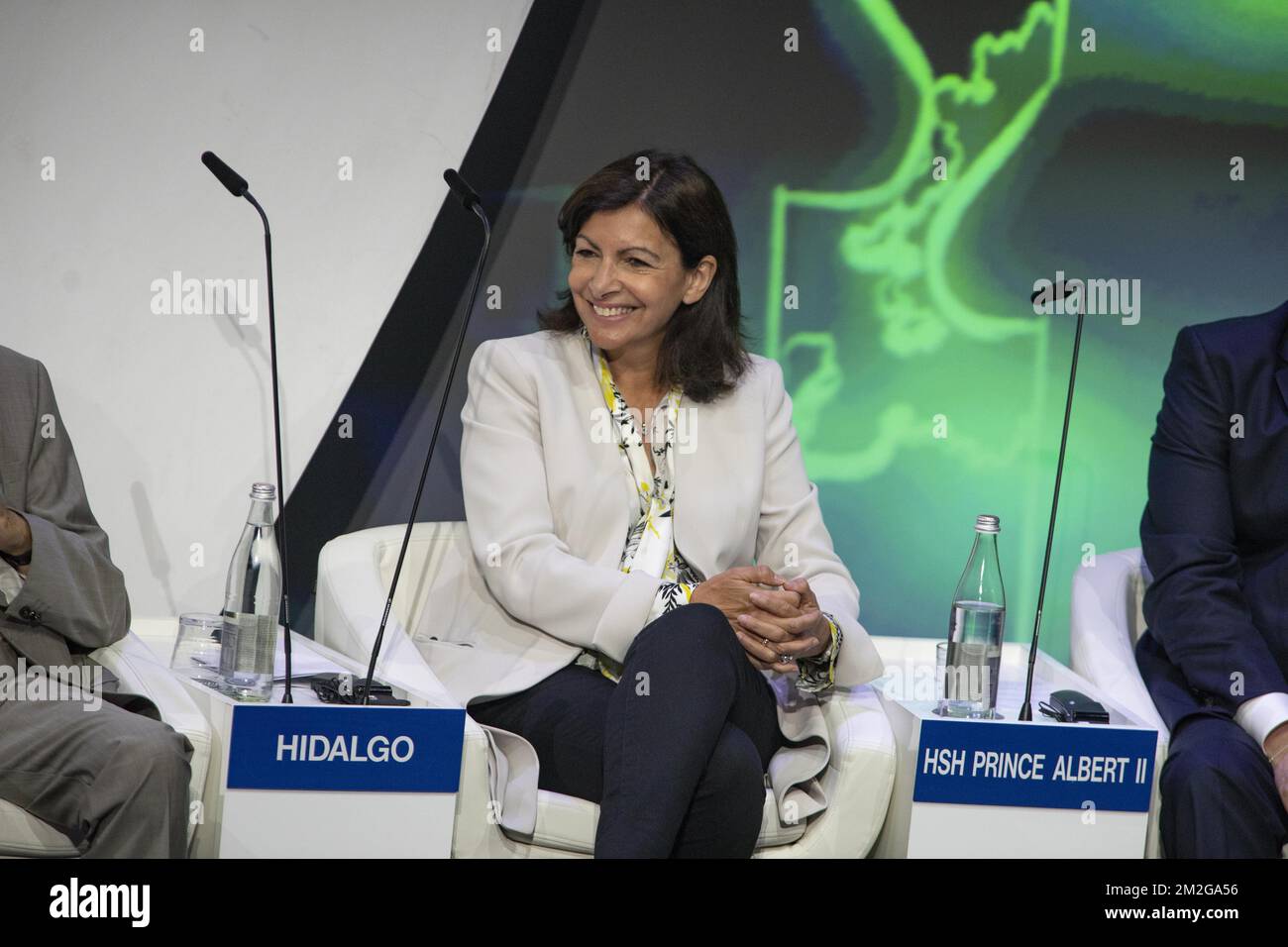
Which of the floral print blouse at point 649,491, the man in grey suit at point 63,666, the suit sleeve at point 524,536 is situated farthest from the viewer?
the floral print blouse at point 649,491

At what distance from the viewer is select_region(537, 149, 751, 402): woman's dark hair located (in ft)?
9.78

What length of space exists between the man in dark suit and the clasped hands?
0.69 m

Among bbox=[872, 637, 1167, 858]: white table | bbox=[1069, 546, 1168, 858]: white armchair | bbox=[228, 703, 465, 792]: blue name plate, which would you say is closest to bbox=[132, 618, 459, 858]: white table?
bbox=[228, 703, 465, 792]: blue name plate

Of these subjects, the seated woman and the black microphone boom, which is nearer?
the seated woman

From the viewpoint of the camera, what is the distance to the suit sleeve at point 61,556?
2559 millimetres

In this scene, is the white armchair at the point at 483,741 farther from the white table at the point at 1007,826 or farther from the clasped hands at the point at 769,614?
the clasped hands at the point at 769,614

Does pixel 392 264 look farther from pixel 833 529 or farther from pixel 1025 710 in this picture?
pixel 1025 710

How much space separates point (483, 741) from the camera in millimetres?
2447

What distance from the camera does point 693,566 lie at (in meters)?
2.97

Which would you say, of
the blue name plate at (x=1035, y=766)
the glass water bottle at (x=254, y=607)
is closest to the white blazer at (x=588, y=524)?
the blue name plate at (x=1035, y=766)

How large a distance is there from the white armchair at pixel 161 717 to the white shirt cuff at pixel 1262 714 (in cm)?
185

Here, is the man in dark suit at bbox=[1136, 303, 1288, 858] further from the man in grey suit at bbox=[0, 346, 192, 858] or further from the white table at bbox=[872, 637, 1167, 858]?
the man in grey suit at bbox=[0, 346, 192, 858]

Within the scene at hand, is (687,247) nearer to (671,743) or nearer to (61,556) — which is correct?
(671,743)

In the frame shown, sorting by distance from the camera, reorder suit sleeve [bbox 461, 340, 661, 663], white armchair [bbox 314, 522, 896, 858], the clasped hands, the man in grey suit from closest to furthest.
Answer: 1. the man in grey suit
2. white armchair [bbox 314, 522, 896, 858]
3. the clasped hands
4. suit sleeve [bbox 461, 340, 661, 663]
